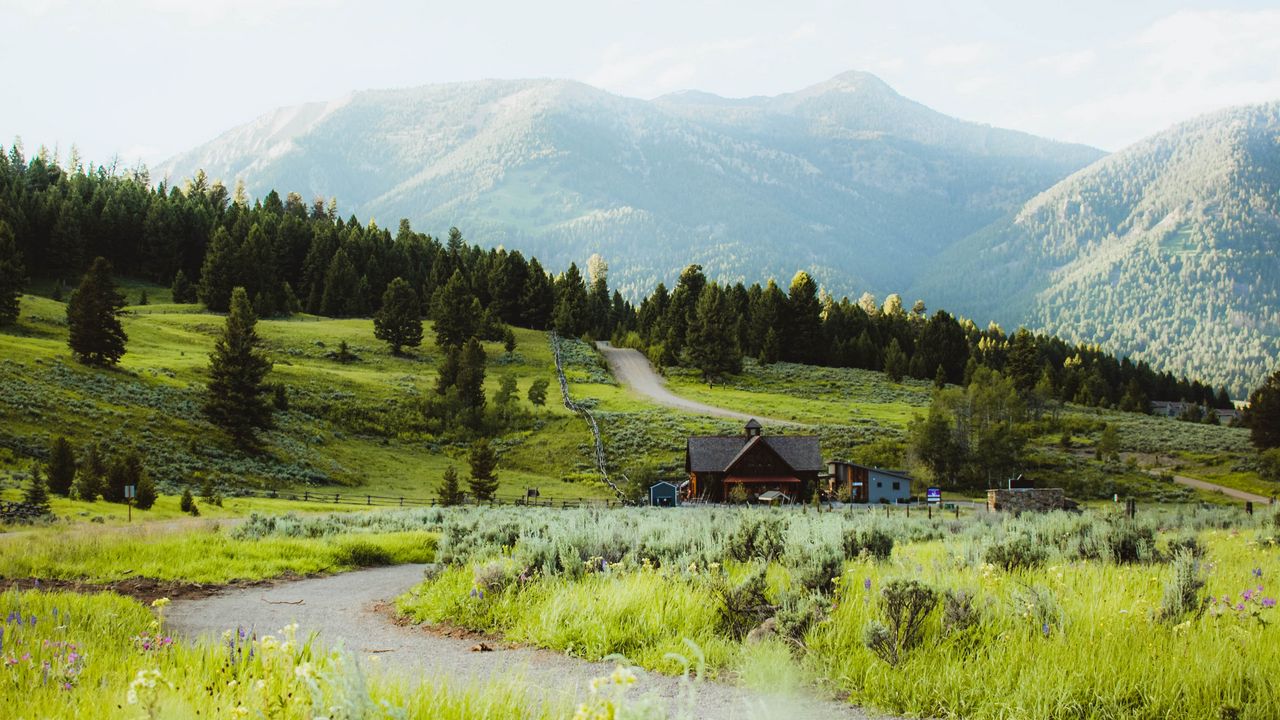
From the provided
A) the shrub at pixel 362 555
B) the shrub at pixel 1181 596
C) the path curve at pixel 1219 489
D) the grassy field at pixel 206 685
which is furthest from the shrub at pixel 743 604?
the path curve at pixel 1219 489

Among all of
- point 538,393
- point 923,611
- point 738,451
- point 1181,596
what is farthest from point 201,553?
point 538,393

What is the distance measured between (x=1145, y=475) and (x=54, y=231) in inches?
5569

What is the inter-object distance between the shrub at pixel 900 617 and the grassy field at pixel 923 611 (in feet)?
0.06

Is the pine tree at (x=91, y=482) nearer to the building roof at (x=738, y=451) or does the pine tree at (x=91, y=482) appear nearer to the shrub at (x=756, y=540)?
the shrub at (x=756, y=540)

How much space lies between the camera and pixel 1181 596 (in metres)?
8.21

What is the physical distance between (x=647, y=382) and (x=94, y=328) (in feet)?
208

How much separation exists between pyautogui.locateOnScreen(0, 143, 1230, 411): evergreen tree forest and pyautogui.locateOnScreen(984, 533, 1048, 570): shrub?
322 feet

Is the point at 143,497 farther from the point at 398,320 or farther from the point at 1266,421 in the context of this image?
the point at 1266,421

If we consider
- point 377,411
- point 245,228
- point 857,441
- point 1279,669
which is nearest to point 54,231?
point 245,228

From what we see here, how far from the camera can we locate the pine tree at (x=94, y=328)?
66.4m

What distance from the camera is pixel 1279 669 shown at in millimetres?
6473

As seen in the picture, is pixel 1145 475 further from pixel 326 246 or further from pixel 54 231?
pixel 54 231

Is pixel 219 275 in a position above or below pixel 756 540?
above

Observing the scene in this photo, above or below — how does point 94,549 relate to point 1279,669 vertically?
below
